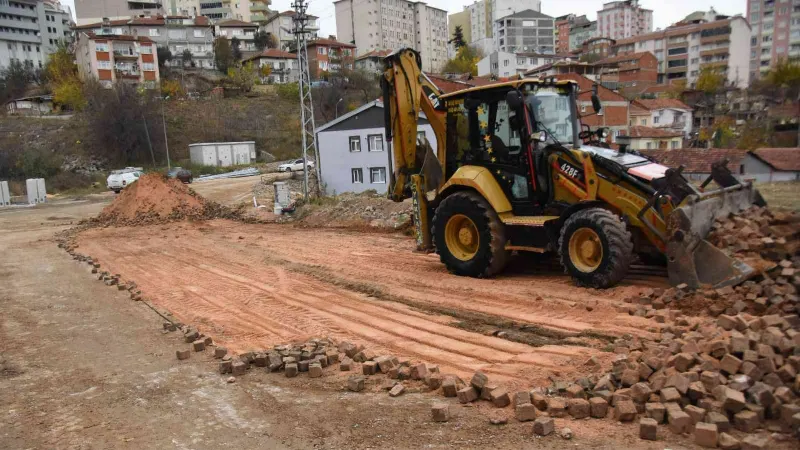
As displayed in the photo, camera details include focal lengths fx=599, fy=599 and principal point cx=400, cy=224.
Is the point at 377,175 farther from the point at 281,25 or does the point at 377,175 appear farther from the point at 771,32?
the point at 771,32

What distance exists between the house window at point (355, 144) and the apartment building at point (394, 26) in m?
70.2

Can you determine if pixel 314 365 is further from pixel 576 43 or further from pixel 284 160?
pixel 576 43

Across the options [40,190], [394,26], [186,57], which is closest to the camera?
[40,190]

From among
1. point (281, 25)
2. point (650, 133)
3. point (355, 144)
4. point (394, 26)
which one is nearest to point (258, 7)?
point (281, 25)

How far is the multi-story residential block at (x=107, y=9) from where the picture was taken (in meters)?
91.9

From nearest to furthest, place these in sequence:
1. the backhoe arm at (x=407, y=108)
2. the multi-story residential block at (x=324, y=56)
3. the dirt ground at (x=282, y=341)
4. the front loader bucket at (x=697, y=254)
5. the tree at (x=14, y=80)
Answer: the dirt ground at (x=282, y=341), the front loader bucket at (x=697, y=254), the backhoe arm at (x=407, y=108), the tree at (x=14, y=80), the multi-story residential block at (x=324, y=56)

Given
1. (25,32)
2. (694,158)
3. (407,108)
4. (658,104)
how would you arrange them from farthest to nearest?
(25,32), (658,104), (694,158), (407,108)

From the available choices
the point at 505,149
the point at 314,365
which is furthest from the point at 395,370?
the point at 505,149

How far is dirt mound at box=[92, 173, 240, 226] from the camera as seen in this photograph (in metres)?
20.9

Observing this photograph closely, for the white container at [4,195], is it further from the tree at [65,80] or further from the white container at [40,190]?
the tree at [65,80]

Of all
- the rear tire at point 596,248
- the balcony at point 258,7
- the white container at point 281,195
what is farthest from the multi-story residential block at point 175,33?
the rear tire at point 596,248

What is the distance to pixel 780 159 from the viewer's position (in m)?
29.1

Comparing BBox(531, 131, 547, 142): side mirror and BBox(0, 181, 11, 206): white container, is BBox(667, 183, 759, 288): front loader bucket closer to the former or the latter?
BBox(531, 131, 547, 142): side mirror

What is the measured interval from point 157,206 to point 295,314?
15.1m
